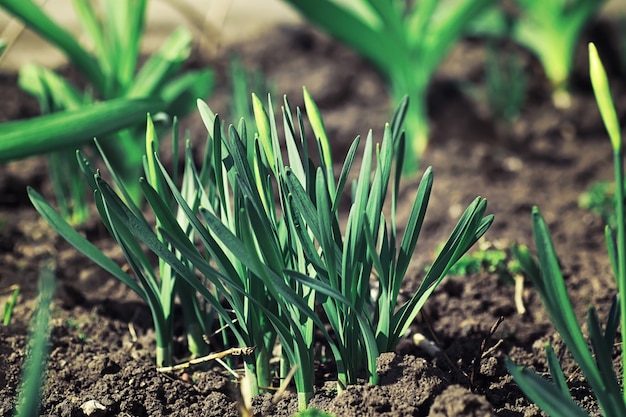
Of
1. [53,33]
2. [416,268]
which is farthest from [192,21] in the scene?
[416,268]

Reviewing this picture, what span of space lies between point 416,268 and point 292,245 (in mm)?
643

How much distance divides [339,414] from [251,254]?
31 centimetres

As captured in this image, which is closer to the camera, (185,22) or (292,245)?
(292,245)

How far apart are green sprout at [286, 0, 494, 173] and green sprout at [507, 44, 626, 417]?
1502mm

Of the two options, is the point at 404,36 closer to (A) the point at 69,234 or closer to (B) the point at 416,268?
(B) the point at 416,268

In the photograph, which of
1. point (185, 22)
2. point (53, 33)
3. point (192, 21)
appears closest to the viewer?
point (53, 33)

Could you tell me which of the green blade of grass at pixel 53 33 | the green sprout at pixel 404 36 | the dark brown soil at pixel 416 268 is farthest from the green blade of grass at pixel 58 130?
the green sprout at pixel 404 36

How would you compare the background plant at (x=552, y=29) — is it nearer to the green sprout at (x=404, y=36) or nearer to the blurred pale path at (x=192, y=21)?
the blurred pale path at (x=192, y=21)

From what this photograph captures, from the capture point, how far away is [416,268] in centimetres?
187

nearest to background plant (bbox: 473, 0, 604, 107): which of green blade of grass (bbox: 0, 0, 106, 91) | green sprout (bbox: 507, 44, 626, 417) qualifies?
green blade of grass (bbox: 0, 0, 106, 91)

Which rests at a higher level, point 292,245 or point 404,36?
point 404,36

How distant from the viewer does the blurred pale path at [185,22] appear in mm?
3133

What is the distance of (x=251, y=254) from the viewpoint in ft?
3.56

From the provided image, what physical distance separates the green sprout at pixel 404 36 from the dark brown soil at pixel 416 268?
0.15 metres
